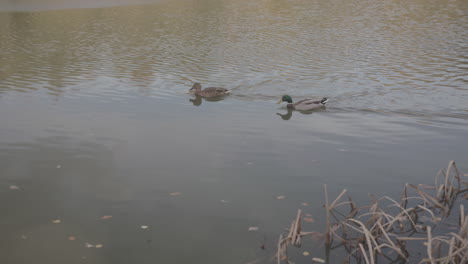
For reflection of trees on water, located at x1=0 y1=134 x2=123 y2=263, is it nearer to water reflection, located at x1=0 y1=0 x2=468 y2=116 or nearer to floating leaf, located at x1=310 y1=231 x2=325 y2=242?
floating leaf, located at x1=310 y1=231 x2=325 y2=242

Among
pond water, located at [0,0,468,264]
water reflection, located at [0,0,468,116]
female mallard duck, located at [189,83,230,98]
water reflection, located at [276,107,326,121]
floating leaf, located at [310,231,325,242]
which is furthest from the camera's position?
water reflection, located at [0,0,468,116]

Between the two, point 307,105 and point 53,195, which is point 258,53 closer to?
point 307,105

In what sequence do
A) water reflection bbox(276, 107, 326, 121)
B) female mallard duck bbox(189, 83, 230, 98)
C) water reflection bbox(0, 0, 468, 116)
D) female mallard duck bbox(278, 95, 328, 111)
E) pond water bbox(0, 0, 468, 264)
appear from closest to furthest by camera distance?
pond water bbox(0, 0, 468, 264) → water reflection bbox(276, 107, 326, 121) → female mallard duck bbox(278, 95, 328, 111) → female mallard duck bbox(189, 83, 230, 98) → water reflection bbox(0, 0, 468, 116)

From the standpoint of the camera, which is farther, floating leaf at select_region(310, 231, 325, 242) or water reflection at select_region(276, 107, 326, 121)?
water reflection at select_region(276, 107, 326, 121)

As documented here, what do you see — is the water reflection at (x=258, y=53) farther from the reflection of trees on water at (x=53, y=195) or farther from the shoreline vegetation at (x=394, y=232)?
the shoreline vegetation at (x=394, y=232)

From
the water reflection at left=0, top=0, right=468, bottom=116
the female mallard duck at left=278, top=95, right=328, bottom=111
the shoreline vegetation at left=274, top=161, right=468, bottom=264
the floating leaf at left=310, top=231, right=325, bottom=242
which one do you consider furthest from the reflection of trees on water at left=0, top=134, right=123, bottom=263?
the female mallard duck at left=278, top=95, right=328, bottom=111

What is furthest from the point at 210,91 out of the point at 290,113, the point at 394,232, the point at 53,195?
the point at 394,232

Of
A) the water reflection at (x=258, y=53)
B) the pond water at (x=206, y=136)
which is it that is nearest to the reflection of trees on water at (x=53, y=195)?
the pond water at (x=206, y=136)

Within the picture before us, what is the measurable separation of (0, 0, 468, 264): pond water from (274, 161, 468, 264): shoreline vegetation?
11.8 inches

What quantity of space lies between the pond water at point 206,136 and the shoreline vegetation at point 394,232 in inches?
11.8

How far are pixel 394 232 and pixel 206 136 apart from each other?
5.64 metres

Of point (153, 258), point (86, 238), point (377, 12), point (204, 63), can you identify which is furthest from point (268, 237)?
point (377, 12)

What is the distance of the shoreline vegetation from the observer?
225 inches

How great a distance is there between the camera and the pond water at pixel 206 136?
7.09m
